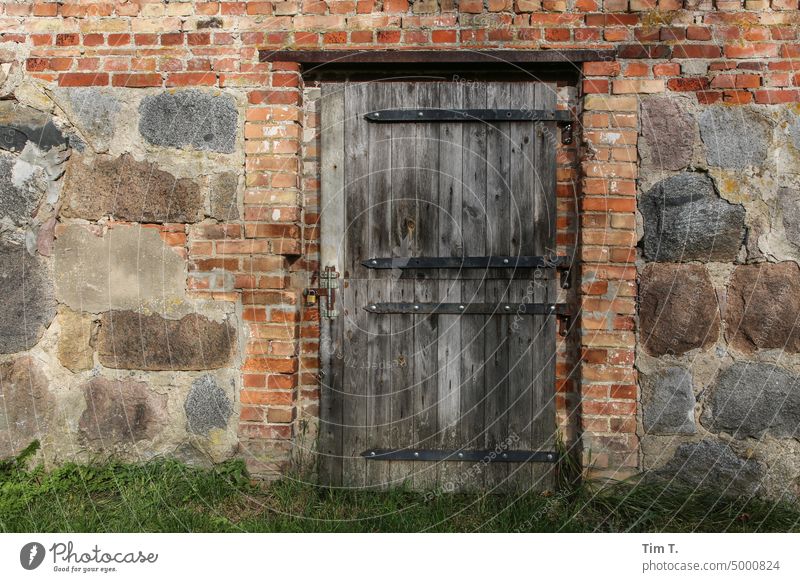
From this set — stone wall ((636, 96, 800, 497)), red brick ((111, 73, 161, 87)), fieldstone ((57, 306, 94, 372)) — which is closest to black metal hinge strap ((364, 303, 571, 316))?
stone wall ((636, 96, 800, 497))

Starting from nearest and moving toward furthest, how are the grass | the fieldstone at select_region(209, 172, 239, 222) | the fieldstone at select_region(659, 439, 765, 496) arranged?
1. the grass
2. the fieldstone at select_region(659, 439, 765, 496)
3. the fieldstone at select_region(209, 172, 239, 222)

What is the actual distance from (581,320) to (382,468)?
1.14m

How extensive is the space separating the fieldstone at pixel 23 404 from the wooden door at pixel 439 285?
128 cm

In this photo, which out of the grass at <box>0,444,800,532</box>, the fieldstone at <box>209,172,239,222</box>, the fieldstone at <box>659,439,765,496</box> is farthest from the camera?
the fieldstone at <box>209,172,239,222</box>

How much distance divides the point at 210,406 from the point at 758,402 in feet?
7.97

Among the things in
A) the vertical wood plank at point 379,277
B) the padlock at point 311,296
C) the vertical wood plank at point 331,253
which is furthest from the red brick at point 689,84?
the padlock at point 311,296

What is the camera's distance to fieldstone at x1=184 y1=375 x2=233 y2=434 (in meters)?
3.21

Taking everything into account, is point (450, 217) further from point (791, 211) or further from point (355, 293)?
point (791, 211)

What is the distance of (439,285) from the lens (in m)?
3.25

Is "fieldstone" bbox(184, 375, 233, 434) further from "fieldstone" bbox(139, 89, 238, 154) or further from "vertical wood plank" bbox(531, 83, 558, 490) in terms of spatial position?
"vertical wood plank" bbox(531, 83, 558, 490)

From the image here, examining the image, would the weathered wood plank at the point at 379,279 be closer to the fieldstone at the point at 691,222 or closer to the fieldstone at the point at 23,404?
the fieldstone at the point at 691,222

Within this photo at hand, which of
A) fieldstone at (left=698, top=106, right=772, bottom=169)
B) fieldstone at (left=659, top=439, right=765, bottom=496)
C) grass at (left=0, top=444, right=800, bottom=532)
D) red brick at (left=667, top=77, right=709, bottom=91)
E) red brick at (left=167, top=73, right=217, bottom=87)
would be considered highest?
red brick at (left=167, top=73, right=217, bottom=87)

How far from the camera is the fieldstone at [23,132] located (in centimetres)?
324

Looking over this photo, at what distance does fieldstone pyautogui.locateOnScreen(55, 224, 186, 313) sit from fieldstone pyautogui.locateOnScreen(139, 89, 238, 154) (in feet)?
1.44
